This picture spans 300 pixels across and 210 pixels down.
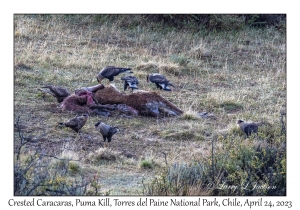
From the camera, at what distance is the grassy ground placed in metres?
7.89

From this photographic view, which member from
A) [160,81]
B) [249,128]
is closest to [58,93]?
[160,81]

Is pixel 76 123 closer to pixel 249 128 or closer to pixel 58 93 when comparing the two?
pixel 58 93

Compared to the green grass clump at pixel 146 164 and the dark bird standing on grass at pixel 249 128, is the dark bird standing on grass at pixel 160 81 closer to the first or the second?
the dark bird standing on grass at pixel 249 128

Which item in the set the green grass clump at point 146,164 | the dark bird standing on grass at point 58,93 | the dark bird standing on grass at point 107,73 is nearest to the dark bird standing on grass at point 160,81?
the dark bird standing on grass at point 107,73

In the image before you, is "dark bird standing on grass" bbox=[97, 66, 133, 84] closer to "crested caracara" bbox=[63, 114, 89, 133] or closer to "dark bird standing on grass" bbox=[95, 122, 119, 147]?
"crested caracara" bbox=[63, 114, 89, 133]

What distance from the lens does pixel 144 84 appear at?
12281 millimetres

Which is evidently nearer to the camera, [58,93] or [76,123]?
[76,123]

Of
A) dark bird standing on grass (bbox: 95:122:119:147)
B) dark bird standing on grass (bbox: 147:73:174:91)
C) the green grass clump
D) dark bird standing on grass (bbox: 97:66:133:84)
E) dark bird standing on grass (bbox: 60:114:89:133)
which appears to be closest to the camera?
the green grass clump

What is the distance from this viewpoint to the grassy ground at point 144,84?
7.89 meters

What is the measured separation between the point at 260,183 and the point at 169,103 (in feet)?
13.5

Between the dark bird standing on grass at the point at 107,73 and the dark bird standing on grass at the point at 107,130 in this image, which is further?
the dark bird standing on grass at the point at 107,73

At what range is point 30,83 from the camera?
1157 cm

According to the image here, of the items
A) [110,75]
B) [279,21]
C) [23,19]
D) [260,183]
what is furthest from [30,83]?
[279,21]

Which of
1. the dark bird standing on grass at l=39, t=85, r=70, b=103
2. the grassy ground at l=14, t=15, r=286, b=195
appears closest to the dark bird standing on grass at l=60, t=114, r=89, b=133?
the grassy ground at l=14, t=15, r=286, b=195
